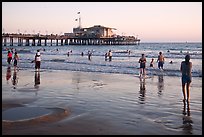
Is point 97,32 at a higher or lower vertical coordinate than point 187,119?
higher

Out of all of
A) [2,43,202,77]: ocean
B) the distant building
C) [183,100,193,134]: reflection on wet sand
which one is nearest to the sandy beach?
[183,100,193,134]: reflection on wet sand

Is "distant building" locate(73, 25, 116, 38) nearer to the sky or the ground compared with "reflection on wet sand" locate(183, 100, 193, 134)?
nearer to the sky

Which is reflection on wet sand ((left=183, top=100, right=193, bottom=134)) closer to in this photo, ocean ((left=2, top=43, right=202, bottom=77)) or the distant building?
ocean ((left=2, top=43, right=202, bottom=77))

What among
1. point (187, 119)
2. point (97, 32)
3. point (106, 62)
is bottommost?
point (187, 119)

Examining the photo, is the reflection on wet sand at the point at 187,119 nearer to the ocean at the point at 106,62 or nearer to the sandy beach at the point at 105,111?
the sandy beach at the point at 105,111

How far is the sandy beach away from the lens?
19.4 ft

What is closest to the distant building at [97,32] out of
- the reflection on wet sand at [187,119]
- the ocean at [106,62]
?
the ocean at [106,62]

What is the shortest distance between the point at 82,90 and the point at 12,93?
266 cm

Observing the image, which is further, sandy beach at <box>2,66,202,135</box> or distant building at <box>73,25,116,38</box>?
distant building at <box>73,25,116,38</box>

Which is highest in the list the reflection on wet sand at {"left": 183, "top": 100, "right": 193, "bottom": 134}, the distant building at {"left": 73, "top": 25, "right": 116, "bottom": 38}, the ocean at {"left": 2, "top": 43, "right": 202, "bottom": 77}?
the distant building at {"left": 73, "top": 25, "right": 116, "bottom": 38}

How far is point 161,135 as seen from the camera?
559cm

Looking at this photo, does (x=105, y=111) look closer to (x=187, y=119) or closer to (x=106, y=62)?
(x=187, y=119)

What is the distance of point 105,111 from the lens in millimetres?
7668

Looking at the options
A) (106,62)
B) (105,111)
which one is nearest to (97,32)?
(106,62)
